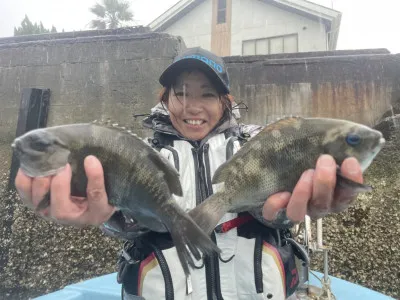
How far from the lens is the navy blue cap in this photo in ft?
8.92

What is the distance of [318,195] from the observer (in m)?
1.97

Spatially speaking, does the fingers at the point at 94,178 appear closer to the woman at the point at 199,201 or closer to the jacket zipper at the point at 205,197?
the woman at the point at 199,201

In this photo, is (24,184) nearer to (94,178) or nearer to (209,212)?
(94,178)

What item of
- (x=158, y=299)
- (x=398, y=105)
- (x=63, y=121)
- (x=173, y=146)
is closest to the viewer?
(x=158, y=299)

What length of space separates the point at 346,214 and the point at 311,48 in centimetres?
1113

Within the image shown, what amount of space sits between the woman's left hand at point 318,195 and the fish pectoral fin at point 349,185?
2 centimetres

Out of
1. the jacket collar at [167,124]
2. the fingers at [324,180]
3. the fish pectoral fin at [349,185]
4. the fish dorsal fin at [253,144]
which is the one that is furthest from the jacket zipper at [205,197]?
the fish pectoral fin at [349,185]

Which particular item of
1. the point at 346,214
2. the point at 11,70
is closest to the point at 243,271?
the point at 346,214

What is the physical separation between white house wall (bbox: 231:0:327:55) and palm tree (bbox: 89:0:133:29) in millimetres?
9626

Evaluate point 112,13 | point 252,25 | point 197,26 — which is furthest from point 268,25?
point 112,13

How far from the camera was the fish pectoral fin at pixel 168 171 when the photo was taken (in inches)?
80.3

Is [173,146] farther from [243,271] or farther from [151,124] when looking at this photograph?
[243,271]

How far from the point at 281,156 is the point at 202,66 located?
3.34 feet

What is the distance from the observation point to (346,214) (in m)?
5.92
